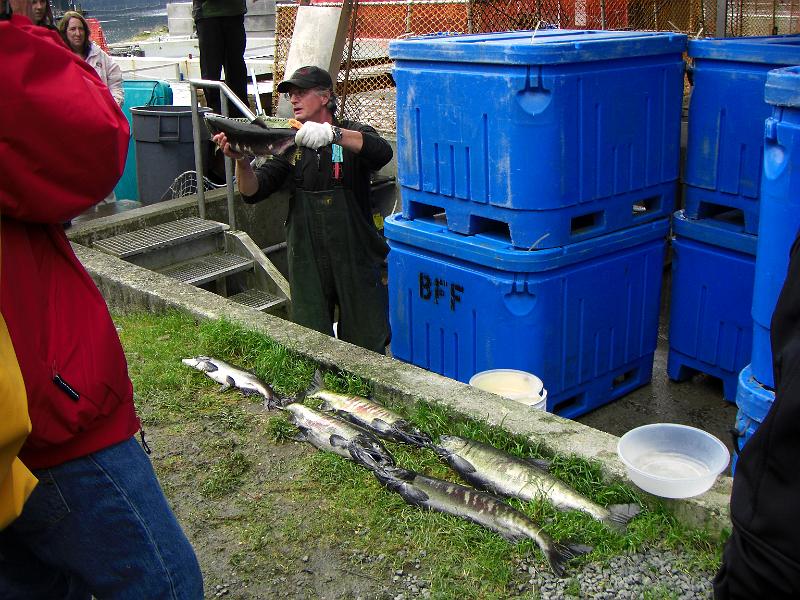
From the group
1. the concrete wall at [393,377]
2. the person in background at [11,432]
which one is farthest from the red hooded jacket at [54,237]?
the concrete wall at [393,377]

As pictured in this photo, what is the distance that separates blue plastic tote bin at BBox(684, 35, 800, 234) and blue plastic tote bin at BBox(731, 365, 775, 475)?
1.72 meters

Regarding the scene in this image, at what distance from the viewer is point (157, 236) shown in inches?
297

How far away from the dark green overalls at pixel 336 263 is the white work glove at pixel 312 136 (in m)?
0.49

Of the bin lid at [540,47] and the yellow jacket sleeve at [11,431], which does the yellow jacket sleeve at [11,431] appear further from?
the bin lid at [540,47]

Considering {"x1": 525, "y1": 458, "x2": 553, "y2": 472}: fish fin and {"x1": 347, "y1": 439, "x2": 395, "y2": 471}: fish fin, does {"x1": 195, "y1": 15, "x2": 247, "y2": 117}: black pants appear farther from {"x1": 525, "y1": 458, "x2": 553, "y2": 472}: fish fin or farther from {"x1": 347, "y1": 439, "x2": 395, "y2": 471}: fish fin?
{"x1": 525, "y1": 458, "x2": 553, "y2": 472}: fish fin

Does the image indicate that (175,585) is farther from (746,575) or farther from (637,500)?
(637,500)

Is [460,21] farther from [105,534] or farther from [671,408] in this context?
[105,534]

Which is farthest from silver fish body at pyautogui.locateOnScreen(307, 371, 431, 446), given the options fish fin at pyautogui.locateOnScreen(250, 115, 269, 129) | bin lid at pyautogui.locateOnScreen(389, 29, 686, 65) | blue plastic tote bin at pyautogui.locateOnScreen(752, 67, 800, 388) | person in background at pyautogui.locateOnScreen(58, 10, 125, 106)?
person in background at pyautogui.locateOnScreen(58, 10, 125, 106)

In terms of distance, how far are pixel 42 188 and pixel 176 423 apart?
2556 mm

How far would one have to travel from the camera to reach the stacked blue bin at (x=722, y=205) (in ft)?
15.2

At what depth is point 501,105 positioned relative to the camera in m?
4.34

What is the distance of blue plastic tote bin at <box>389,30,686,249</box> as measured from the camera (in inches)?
169

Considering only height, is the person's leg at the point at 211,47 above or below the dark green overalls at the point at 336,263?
above

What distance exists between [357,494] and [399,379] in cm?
87
